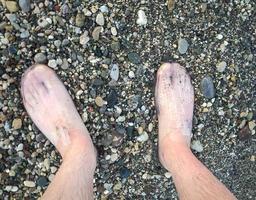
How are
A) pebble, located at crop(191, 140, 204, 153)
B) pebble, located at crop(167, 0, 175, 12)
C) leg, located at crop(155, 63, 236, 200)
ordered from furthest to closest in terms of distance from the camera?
pebble, located at crop(191, 140, 204, 153) < pebble, located at crop(167, 0, 175, 12) < leg, located at crop(155, 63, 236, 200)

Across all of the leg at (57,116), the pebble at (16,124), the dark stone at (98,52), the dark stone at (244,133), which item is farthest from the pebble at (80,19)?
the dark stone at (244,133)

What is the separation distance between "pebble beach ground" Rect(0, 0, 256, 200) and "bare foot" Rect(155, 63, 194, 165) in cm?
4

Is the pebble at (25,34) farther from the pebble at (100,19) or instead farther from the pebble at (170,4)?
the pebble at (170,4)

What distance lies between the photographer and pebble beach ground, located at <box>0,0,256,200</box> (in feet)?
6.09

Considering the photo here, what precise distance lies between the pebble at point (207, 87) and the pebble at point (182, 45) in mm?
148

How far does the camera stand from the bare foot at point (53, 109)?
1.86 metres

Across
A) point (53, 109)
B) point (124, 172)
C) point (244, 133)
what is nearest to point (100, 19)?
point (53, 109)

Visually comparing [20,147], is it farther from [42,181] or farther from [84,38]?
[84,38]

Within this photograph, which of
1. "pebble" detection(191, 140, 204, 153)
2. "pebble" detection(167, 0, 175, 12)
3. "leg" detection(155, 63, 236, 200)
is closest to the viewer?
"leg" detection(155, 63, 236, 200)

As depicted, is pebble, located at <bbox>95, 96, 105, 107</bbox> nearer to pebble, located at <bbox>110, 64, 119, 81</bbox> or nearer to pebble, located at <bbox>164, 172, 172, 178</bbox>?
pebble, located at <bbox>110, 64, 119, 81</bbox>

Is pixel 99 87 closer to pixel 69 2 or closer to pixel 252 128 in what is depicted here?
pixel 69 2

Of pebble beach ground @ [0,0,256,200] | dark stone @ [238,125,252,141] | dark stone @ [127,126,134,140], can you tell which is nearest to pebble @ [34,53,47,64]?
pebble beach ground @ [0,0,256,200]

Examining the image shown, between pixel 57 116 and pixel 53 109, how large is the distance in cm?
3

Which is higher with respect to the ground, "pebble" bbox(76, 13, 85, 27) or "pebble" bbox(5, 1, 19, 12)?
"pebble" bbox(5, 1, 19, 12)
